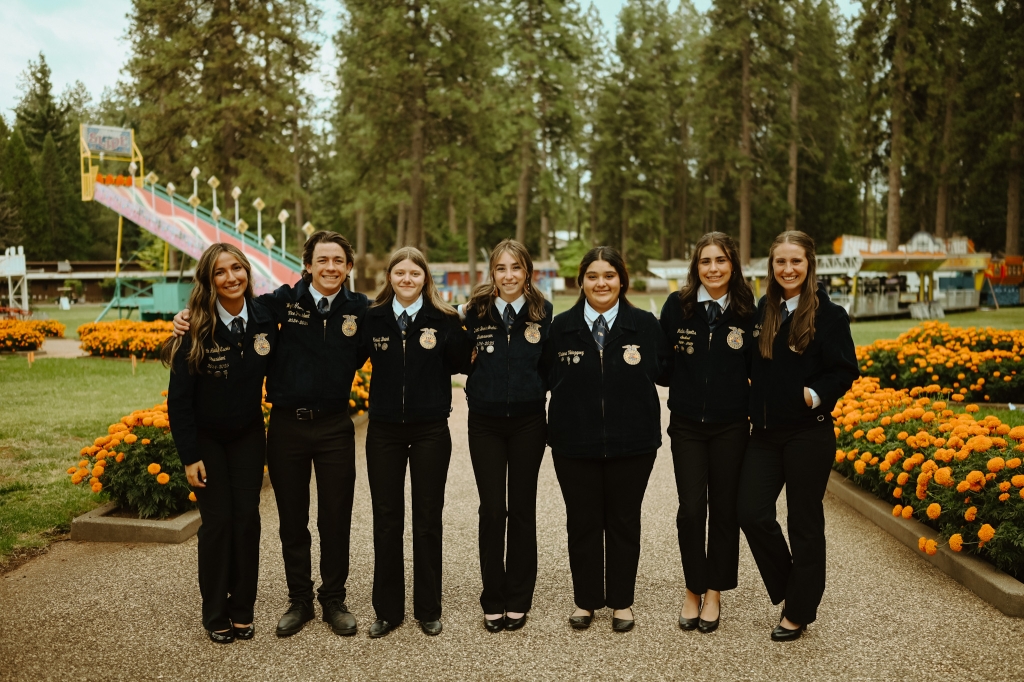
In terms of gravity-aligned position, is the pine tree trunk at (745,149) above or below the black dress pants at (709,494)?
above

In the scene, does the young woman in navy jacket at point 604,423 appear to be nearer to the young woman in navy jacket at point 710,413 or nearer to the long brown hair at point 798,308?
the young woman in navy jacket at point 710,413

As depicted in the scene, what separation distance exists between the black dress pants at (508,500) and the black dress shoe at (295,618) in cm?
93

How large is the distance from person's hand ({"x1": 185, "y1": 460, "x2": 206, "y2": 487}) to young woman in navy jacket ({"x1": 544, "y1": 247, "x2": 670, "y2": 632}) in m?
1.74

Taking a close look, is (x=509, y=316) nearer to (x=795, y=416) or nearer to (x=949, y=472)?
(x=795, y=416)

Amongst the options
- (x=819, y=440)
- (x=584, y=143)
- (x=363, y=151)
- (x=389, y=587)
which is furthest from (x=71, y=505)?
(x=584, y=143)

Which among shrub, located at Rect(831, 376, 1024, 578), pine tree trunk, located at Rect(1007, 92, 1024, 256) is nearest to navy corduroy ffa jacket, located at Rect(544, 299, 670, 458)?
shrub, located at Rect(831, 376, 1024, 578)

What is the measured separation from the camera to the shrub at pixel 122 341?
16.7 m

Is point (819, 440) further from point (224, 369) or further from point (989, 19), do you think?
point (989, 19)

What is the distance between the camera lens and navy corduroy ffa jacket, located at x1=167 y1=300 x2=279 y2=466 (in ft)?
→ 12.4

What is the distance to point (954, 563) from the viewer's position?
459 cm

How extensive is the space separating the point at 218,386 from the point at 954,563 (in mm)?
4254

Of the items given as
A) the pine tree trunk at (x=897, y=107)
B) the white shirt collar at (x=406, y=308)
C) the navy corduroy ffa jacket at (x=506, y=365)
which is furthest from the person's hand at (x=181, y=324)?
the pine tree trunk at (x=897, y=107)

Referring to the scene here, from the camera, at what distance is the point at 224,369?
3.85m

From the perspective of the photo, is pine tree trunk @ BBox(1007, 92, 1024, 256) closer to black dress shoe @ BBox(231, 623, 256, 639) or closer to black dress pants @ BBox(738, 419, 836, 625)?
black dress pants @ BBox(738, 419, 836, 625)
